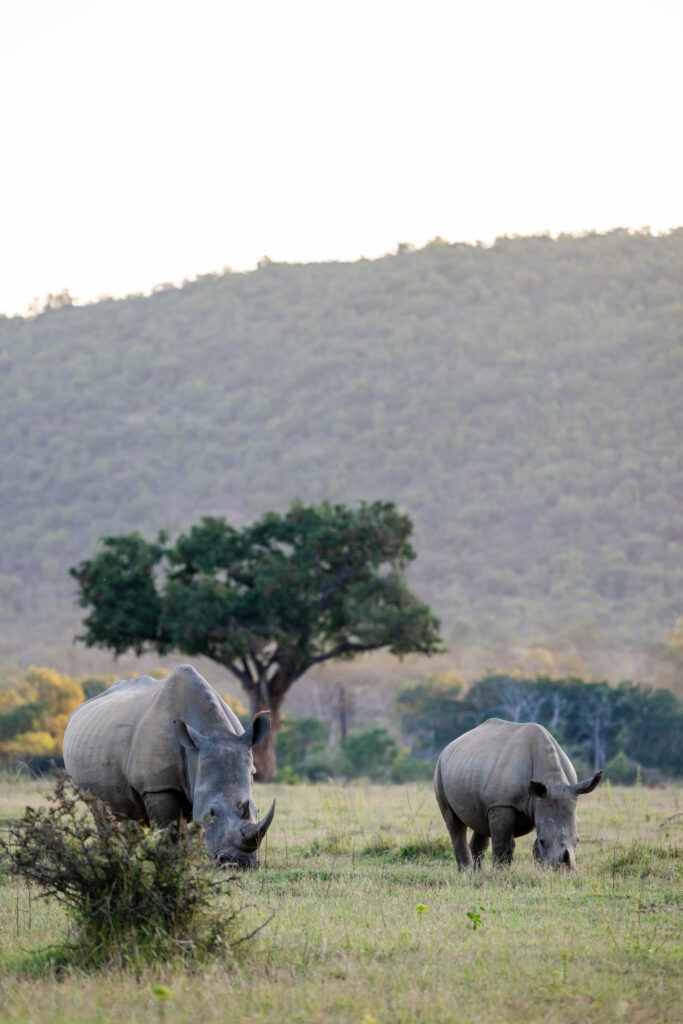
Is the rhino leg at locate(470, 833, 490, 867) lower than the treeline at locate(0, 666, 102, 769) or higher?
higher

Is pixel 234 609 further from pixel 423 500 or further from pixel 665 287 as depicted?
pixel 665 287

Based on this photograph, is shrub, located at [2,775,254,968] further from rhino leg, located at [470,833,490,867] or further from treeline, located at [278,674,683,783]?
treeline, located at [278,674,683,783]

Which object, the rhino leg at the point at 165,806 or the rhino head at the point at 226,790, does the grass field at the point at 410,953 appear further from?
the rhino leg at the point at 165,806

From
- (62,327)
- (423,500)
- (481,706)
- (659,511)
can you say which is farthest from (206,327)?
(481,706)

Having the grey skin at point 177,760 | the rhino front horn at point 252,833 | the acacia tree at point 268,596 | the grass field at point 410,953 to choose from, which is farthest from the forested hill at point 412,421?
the rhino front horn at point 252,833

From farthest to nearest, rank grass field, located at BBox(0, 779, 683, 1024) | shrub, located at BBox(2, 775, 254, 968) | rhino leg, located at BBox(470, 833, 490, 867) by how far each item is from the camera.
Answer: rhino leg, located at BBox(470, 833, 490, 867)
shrub, located at BBox(2, 775, 254, 968)
grass field, located at BBox(0, 779, 683, 1024)

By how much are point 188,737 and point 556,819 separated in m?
3.39

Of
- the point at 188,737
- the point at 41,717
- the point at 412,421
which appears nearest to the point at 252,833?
the point at 188,737

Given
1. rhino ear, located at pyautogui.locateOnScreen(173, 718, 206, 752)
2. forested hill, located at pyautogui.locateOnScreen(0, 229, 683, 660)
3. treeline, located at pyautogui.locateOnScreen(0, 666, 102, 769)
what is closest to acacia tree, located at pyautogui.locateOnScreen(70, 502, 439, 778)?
treeline, located at pyautogui.locateOnScreen(0, 666, 102, 769)

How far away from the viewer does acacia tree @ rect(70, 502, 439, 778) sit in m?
29.6

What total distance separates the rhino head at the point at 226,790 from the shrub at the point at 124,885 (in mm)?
1365

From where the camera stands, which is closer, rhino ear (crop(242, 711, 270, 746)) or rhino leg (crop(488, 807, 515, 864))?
rhino ear (crop(242, 711, 270, 746))

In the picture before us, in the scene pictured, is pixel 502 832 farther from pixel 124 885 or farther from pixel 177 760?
pixel 124 885

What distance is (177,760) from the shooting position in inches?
396
